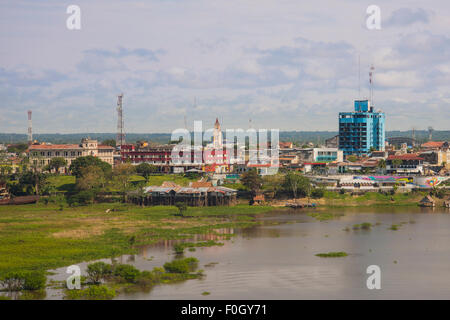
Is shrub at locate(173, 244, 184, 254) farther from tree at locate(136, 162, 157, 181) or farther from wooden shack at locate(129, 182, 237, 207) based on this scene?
tree at locate(136, 162, 157, 181)

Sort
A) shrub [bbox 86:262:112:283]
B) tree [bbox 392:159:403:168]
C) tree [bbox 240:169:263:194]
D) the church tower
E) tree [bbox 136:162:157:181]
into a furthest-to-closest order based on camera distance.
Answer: the church tower, tree [bbox 392:159:403:168], tree [bbox 136:162:157:181], tree [bbox 240:169:263:194], shrub [bbox 86:262:112:283]

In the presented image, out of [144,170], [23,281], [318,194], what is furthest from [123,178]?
[23,281]

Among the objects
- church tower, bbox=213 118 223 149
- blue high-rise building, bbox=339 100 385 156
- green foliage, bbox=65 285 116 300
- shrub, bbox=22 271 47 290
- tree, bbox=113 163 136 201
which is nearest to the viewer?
green foliage, bbox=65 285 116 300

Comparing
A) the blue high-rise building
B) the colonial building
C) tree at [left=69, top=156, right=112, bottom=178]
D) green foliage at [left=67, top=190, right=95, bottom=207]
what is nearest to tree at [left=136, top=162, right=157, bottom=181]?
tree at [left=69, top=156, right=112, bottom=178]

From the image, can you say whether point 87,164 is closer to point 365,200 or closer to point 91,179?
point 91,179

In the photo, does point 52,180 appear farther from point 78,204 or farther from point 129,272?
point 129,272
